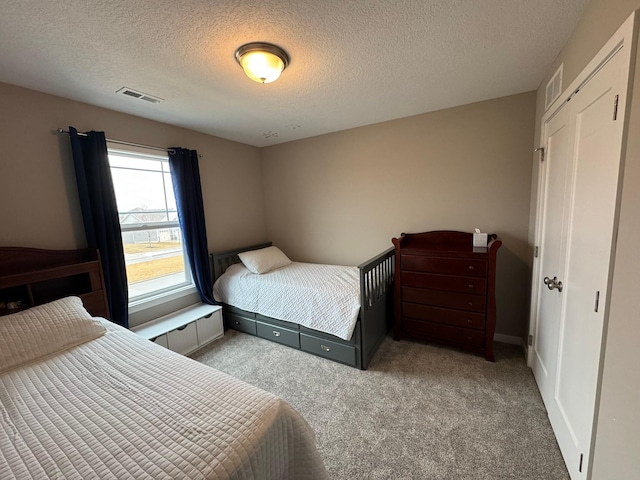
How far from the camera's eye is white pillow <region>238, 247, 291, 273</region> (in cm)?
305

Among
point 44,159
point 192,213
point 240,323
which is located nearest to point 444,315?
point 240,323

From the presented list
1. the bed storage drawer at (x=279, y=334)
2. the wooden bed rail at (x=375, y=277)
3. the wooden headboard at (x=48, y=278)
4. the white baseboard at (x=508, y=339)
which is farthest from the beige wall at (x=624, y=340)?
the wooden headboard at (x=48, y=278)

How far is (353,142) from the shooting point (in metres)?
3.14

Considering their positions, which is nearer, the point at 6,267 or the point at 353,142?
the point at 6,267

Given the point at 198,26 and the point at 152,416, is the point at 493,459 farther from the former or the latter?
the point at 198,26

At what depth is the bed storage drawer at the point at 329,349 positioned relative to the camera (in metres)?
2.27

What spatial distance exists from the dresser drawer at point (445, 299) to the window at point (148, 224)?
8.18 feet

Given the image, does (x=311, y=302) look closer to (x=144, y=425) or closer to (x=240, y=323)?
(x=240, y=323)

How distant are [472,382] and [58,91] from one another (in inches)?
153

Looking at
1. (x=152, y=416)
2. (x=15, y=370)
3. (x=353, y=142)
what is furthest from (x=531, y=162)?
A: (x=15, y=370)

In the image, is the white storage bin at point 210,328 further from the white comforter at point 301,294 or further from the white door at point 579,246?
the white door at point 579,246

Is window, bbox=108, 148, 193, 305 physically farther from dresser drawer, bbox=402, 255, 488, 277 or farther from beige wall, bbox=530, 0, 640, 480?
beige wall, bbox=530, 0, 640, 480

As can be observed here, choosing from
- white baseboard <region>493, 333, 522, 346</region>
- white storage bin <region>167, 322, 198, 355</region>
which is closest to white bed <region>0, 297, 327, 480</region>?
white storage bin <region>167, 322, 198, 355</region>

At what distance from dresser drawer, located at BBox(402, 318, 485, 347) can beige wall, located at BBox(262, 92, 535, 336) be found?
0.54m
